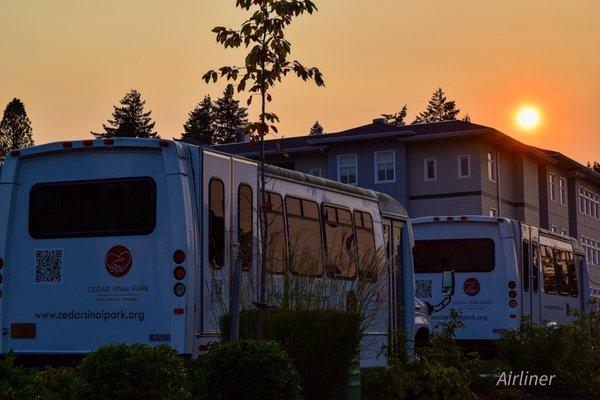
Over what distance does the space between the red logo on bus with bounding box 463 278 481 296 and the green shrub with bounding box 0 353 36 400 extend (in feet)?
45.9

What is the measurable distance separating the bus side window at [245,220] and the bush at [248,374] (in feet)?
12.0

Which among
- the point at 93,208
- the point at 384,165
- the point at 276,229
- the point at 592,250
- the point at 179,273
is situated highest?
the point at 384,165

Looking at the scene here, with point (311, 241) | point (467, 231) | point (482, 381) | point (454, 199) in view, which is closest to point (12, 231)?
point (311, 241)

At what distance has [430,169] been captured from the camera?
58719 millimetres

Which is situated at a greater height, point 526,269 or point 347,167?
point 347,167

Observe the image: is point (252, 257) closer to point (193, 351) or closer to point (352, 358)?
point (193, 351)

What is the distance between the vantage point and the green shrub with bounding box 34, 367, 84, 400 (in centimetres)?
793

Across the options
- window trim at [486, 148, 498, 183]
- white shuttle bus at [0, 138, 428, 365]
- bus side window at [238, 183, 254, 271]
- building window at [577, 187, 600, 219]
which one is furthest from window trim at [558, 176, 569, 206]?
bus side window at [238, 183, 254, 271]

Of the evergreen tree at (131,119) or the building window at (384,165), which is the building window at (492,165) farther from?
the evergreen tree at (131,119)

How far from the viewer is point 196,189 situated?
39.5 ft

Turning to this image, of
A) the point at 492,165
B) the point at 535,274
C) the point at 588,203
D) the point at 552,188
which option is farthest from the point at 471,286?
the point at 588,203

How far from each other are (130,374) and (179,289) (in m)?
3.85

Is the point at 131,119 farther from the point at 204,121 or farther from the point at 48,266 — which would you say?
the point at 48,266

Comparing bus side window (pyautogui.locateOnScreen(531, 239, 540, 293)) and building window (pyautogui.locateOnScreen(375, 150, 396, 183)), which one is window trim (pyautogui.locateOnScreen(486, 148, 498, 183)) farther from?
bus side window (pyautogui.locateOnScreen(531, 239, 540, 293))
